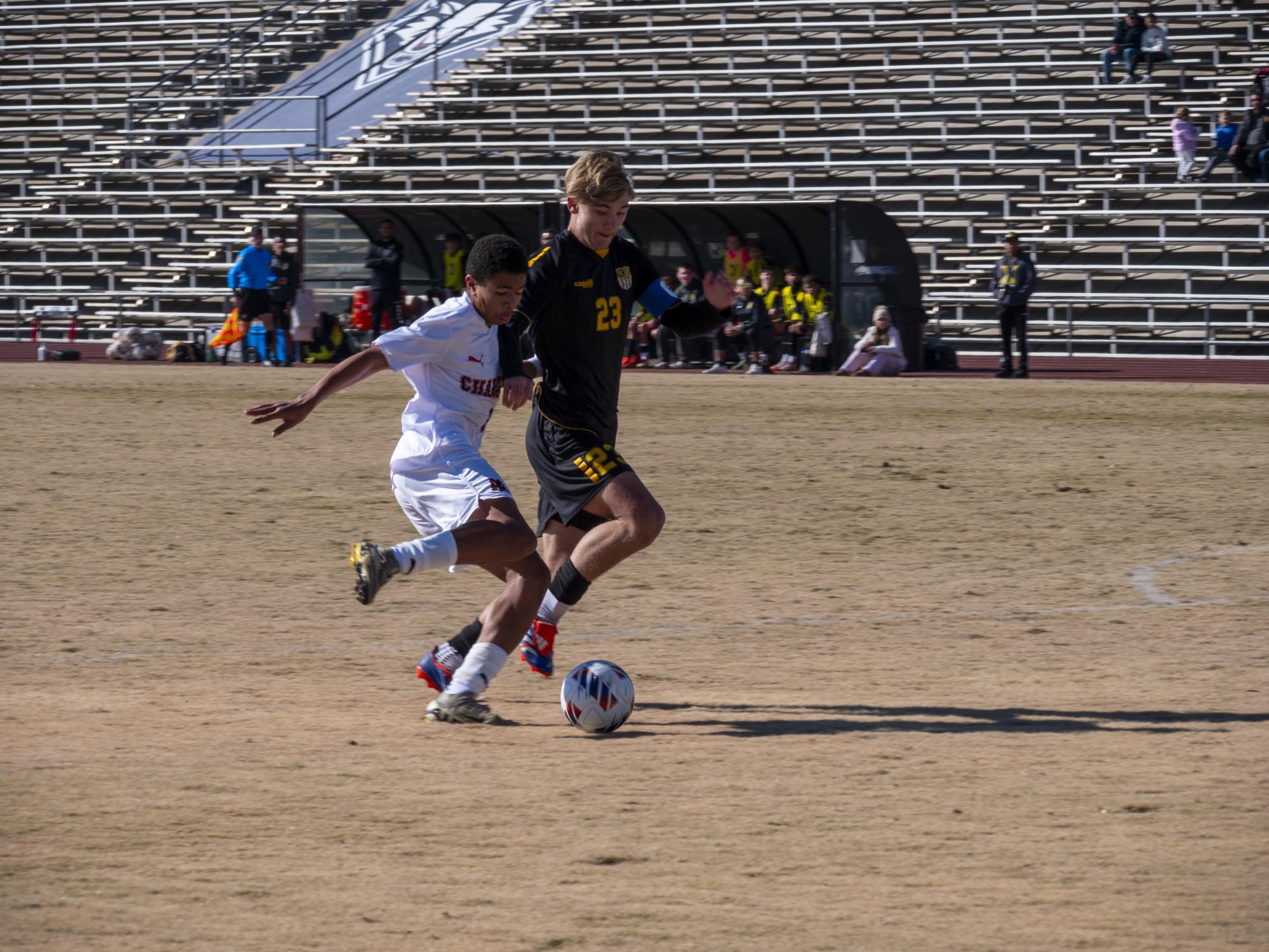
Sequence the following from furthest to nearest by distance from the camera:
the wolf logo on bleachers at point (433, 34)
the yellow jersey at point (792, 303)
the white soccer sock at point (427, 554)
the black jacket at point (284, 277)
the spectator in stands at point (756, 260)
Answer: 1. the wolf logo on bleachers at point (433, 34)
2. the black jacket at point (284, 277)
3. the spectator in stands at point (756, 260)
4. the yellow jersey at point (792, 303)
5. the white soccer sock at point (427, 554)

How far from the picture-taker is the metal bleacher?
25.5 metres

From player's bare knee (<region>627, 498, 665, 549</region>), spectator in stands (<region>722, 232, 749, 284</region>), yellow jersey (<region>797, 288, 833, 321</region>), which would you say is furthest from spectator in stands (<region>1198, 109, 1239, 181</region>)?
player's bare knee (<region>627, 498, 665, 549</region>)

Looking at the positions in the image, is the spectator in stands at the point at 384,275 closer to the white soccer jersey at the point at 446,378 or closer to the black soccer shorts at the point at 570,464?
the black soccer shorts at the point at 570,464

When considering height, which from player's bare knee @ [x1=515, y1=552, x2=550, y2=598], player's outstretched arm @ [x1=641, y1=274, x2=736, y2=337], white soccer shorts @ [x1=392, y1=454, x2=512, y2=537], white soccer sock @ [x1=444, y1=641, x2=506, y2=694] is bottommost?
white soccer sock @ [x1=444, y1=641, x2=506, y2=694]

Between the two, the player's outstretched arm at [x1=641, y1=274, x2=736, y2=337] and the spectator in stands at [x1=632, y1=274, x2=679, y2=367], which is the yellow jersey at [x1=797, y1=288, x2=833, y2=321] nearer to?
the spectator in stands at [x1=632, y1=274, x2=679, y2=367]

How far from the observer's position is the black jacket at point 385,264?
2391 centimetres

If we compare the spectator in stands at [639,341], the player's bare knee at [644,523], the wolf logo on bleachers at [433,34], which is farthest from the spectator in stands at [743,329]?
the player's bare knee at [644,523]

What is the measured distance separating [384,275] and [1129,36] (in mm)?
13278

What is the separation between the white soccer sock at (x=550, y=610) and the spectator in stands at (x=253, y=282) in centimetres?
1875

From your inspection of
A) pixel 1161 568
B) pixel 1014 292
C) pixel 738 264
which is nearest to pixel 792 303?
pixel 738 264

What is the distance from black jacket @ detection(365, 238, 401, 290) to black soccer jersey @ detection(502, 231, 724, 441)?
58.8ft

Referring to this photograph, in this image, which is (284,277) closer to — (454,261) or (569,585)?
(454,261)

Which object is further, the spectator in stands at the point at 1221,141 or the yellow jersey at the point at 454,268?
the spectator in stands at the point at 1221,141

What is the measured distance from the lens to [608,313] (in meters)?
6.28
